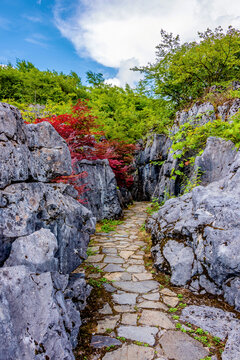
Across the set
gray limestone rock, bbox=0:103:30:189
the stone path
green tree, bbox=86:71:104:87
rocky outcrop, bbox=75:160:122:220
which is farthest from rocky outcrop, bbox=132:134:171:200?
green tree, bbox=86:71:104:87

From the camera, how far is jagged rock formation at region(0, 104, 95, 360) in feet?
5.13

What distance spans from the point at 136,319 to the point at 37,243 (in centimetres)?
158

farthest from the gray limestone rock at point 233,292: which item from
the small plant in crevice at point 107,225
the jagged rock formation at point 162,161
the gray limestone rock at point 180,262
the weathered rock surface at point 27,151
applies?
the jagged rock formation at point 162,161

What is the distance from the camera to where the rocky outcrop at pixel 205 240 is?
9.21 feet

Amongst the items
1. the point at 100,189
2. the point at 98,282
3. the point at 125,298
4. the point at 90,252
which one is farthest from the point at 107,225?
the point at 125,298

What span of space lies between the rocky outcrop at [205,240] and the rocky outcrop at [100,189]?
317 cm

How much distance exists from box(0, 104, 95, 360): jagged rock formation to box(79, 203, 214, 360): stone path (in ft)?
1.30

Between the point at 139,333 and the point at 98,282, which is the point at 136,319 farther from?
the point at 98,282

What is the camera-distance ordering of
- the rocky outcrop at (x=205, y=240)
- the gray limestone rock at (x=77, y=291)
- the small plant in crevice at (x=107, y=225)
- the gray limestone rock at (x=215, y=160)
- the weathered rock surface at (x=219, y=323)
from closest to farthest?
the weathered rock surface at (x=219, y=323) < the gray limestone rock at (x=77, y=291) < the rocky outcrop at (x=205, y=240) < the gray limestone rock at (x=215, y=160) < the small plant in crevice at (x=107, y=225)

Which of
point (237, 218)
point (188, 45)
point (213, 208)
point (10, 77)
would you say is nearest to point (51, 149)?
point (213, 208)

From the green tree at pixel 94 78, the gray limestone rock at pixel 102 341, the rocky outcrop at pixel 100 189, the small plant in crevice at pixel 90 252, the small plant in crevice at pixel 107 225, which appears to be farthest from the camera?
the green tree at pixel 94 78

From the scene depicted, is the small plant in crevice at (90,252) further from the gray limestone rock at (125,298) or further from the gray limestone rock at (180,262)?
the gray limestone rock at (180,262)

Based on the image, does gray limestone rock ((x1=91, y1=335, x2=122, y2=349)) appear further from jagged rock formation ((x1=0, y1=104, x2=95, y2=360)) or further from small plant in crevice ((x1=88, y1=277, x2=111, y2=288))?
small plant in crevice ((x1=88, y1=277, x2=111, y2=288))

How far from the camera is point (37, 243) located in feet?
6.68
